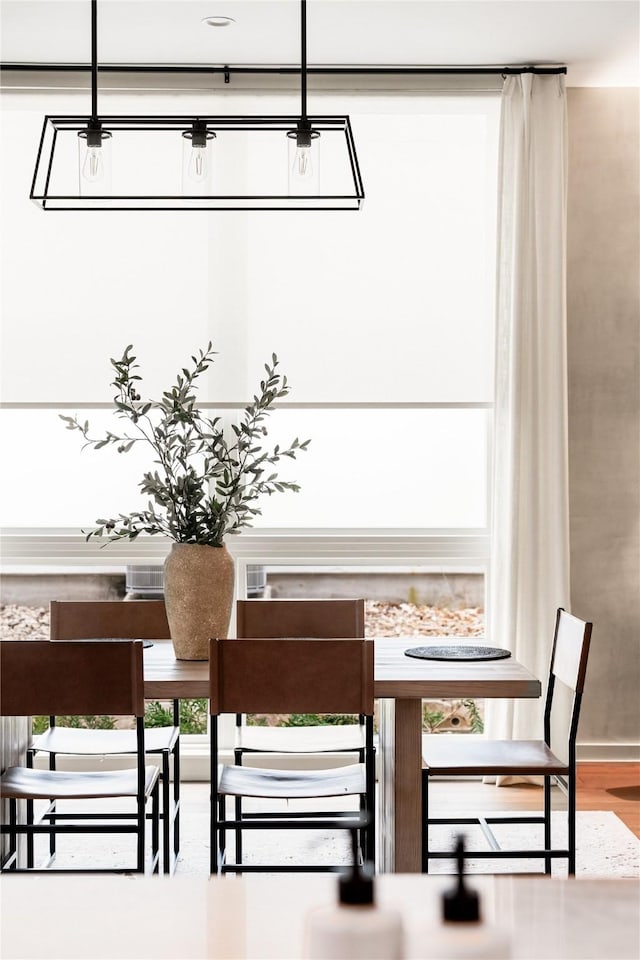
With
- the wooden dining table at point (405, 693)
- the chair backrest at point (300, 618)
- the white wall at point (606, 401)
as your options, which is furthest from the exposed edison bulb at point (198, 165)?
the white wall at point (606, 401)

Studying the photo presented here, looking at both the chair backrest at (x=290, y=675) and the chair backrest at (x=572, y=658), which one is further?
the chair backrest at (x=572, y=658)

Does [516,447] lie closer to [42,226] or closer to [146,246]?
[146,246]

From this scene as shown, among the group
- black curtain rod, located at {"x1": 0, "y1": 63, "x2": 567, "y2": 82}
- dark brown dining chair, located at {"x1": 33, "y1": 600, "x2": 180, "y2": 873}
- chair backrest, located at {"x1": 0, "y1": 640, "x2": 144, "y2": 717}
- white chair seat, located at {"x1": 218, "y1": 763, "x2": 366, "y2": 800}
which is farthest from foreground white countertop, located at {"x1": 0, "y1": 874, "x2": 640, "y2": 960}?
black curtain rod, located at {"x1": 0, "y1": 63, "x2": 567, "y2": 82}

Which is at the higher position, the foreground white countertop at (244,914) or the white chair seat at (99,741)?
the foreground white countertop at (244,914)

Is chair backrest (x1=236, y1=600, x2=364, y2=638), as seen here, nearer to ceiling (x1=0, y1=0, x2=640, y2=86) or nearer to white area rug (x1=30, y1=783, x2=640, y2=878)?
white area rug (x1=30, y1=783, x2=640, y2=878)

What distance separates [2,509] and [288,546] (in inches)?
51.4

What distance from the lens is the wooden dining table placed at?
2.81 metres

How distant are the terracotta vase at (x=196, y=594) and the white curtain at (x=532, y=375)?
170 centimetres

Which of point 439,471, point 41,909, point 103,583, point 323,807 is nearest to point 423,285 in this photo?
point 439,471

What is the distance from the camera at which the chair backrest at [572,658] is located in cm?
298

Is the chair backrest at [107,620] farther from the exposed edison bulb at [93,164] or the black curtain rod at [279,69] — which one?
the black curtain rod at [279,69]

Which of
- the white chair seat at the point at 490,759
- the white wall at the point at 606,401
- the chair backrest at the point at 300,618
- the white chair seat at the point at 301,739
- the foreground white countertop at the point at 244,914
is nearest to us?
the foreground white countertop at the point at 244,914

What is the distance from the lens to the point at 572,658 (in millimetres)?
3139

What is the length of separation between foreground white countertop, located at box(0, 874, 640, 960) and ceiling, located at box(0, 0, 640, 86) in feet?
11.8
